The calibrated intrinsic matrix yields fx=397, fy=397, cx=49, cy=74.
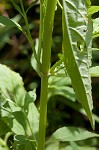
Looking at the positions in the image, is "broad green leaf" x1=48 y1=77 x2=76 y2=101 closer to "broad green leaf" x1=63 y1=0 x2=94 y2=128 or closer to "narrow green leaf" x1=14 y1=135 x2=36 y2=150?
"narrow green leaf" x1=14 y1=135 x2=36 y2=150

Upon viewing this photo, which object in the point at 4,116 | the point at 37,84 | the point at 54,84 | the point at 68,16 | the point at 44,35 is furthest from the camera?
the point at 37,84

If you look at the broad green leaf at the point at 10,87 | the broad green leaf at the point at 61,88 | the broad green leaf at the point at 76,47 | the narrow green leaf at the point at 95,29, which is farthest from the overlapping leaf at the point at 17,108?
the broad green leaf at the point at 76,47

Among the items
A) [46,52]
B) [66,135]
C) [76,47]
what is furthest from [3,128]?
[76,47]

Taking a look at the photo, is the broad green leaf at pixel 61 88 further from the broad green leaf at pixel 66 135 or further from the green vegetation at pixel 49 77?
the broad green leaf at pixel 66 135

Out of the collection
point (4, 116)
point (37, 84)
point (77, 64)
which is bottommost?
point (37, 84)

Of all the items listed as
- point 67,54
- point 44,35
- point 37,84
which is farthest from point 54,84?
→ point 37,84

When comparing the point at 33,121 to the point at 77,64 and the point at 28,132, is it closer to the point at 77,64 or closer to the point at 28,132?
the point at 28,132

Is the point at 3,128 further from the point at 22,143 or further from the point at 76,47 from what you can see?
the point at 76,47
